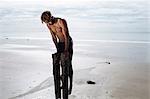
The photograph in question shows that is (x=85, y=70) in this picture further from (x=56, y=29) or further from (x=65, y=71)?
(x=56, y=29)

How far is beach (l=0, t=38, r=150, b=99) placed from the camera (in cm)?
283

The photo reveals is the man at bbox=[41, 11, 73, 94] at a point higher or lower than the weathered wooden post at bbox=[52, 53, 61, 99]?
higher

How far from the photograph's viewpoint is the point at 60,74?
2.58 meters

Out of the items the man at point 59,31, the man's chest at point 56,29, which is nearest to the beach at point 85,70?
the man at point 59,31

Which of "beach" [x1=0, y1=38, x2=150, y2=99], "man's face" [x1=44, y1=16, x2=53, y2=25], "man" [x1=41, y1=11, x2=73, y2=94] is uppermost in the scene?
A: "man's face" [x1=44, y1=16, x2=53, y2=25]

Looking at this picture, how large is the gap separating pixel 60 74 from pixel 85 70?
0.58 metres

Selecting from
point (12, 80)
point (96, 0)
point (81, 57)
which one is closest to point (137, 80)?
point (81, 57)

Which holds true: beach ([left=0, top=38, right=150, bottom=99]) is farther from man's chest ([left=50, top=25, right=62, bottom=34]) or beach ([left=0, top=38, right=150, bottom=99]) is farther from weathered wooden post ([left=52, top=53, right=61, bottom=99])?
man's chest ([left=50, top=25, right=62, bottom=34])

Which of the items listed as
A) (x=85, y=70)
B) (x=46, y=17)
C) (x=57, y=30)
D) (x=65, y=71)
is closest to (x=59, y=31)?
(x=57, y=30)

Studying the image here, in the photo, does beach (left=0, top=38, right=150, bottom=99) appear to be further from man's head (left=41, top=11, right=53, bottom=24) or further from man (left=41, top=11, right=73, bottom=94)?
man's head (left=41, top=11, right=53, bottom=24)

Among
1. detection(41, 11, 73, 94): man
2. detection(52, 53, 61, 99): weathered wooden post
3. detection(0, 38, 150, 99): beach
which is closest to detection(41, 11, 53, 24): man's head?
detection(41, 11, 73, 94): man

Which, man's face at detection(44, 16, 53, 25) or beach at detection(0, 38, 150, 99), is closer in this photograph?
man's face at detection(44, 16, 53, 25)

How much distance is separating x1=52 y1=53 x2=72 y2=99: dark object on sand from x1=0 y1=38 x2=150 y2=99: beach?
0.14 metres

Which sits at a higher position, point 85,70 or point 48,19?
point 48,19
